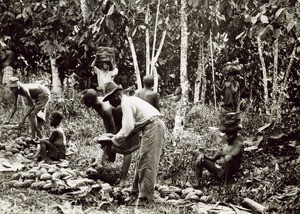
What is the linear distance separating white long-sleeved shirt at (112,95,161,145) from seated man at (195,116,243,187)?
139 cm

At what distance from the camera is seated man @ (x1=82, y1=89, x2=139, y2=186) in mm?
5750

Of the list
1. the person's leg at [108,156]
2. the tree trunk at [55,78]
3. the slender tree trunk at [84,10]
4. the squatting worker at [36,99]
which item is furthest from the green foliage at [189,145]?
the slender tree trunk at [84,10]

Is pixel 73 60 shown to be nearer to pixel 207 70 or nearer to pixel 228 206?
pixel 207 70

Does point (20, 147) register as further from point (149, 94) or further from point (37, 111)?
point (149, 94)

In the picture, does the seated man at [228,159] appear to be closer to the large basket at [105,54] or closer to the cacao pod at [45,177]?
the cacao pod at [45,177]

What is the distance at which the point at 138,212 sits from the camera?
471 cm

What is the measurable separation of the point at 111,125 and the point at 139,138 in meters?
0.85

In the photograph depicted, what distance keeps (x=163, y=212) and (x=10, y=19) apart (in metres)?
9.22

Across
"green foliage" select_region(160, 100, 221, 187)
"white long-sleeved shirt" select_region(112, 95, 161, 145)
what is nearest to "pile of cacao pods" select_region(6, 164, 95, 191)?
"white long-sleeved shirt" select_region(112, 95, 161, 145)

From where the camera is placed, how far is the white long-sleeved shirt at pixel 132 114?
5.04 metres

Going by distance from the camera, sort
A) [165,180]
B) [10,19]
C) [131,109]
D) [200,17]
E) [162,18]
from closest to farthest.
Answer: [131,109] < [165,180] < [200,17] < [162,18] < [10,19]

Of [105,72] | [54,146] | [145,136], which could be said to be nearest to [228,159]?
[145,136]

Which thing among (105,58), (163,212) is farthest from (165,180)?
(105,58)

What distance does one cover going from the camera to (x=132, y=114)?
16.6 ft
